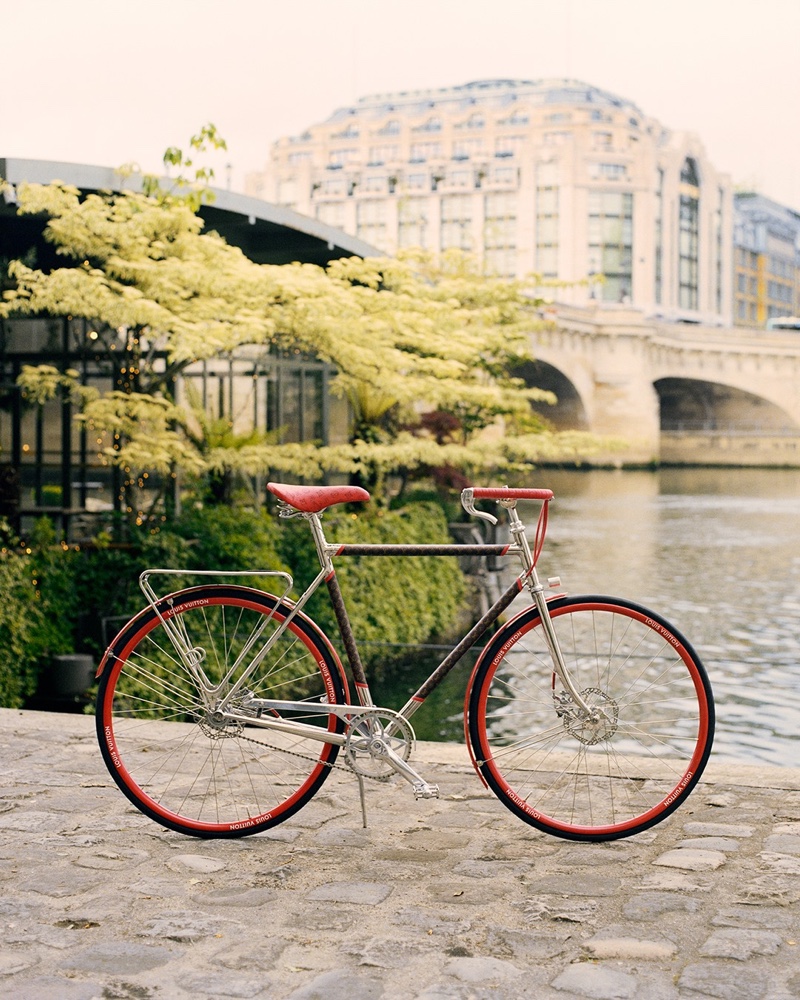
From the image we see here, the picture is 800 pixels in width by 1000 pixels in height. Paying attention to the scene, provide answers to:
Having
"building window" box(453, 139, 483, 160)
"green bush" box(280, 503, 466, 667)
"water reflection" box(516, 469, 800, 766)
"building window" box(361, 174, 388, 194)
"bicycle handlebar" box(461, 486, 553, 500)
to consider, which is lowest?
"water reflection" box(516, 469, 800, 766)

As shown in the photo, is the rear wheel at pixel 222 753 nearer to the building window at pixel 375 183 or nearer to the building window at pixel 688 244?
the building window at pixel 375 183

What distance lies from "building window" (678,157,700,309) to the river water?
54395 millimetres

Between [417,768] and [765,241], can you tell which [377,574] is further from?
[765,241]

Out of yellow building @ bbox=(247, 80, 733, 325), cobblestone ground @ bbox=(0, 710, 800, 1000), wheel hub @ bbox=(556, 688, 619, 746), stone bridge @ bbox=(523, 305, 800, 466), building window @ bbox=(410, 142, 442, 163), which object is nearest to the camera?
cobblestone ground @ bbox=(0, 710, 800, 1000)

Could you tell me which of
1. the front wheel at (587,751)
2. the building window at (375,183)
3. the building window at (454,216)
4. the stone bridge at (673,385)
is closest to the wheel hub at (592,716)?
the front wheel at (587,751)

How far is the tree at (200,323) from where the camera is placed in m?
13.1

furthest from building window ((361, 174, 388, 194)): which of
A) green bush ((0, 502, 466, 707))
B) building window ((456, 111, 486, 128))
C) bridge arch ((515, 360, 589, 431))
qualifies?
green bush ((0, 502, 466, 707))

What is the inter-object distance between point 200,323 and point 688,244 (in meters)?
93.5

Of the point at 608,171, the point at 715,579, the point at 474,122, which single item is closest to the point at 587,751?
the point at 715,579

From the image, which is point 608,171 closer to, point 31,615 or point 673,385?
point 673,385

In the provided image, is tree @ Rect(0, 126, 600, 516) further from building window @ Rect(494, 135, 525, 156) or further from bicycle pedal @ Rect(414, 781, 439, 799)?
building window @ Rect(494, 135, 525, 156)

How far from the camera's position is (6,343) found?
1539cm

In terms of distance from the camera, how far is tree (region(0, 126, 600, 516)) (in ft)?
43.0

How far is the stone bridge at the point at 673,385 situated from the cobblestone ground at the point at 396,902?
43.7 meters
